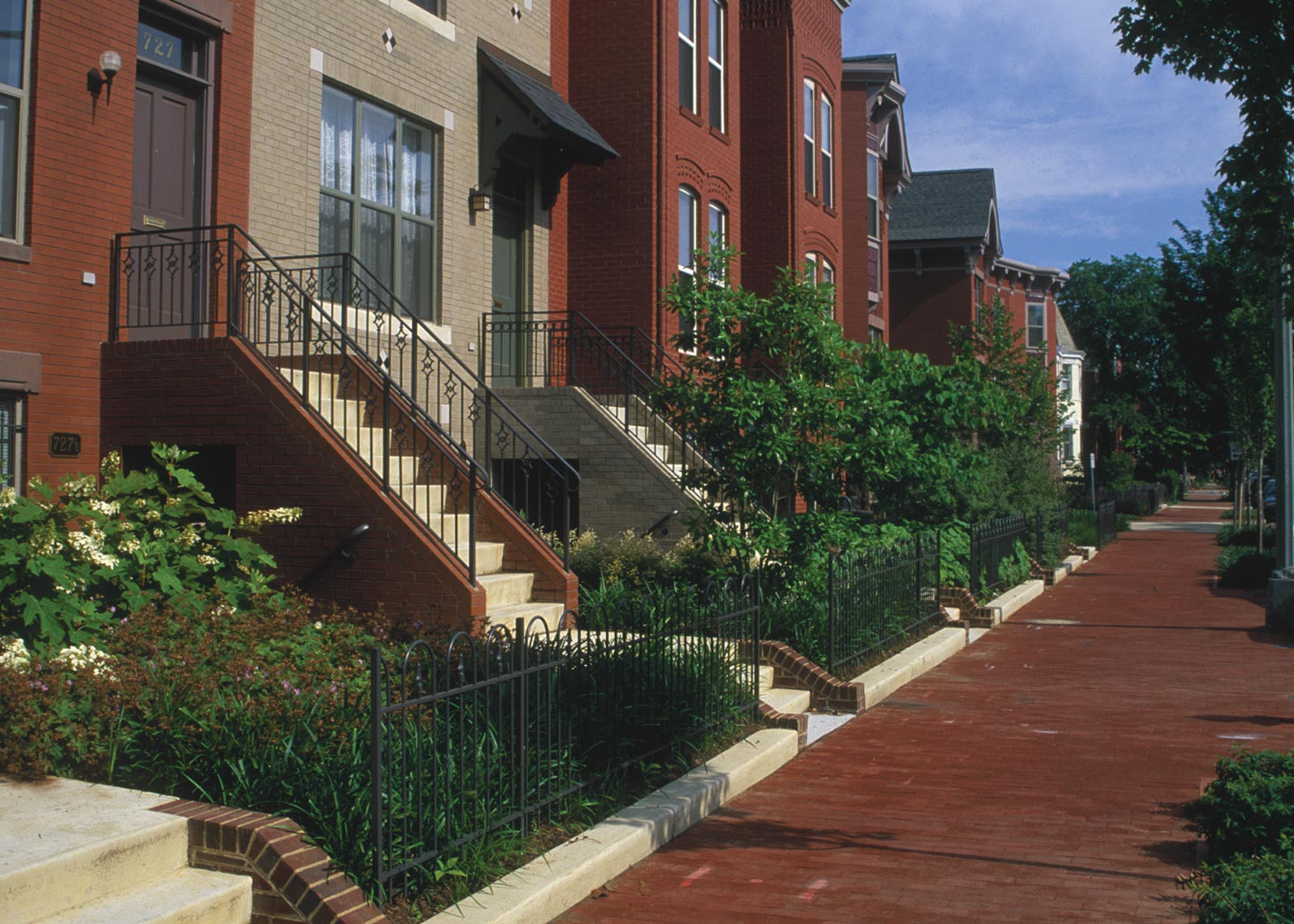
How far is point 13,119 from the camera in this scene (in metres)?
9.85

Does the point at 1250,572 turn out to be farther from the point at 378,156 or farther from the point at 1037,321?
the point at 1037,321

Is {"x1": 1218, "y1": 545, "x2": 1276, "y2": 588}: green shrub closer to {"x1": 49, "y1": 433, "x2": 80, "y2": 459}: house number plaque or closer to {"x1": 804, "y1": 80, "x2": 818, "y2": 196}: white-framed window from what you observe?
{"x1": 804, "y1": 80, "x2": 818, "y2": 196}: white-framed window

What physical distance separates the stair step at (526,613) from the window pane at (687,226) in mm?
10122

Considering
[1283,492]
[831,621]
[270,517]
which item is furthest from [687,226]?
[270,517]

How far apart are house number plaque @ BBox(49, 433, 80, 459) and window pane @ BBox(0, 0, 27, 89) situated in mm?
2689

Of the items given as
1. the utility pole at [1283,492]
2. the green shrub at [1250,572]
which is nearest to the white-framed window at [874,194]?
the green shrub at [1250,572]

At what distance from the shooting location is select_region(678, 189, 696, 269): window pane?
65.1ft

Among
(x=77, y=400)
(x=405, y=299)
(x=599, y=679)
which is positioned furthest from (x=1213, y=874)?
(x=405, y=299)

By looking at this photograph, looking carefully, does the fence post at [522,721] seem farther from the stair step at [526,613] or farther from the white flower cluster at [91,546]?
the stair step at [526,613]

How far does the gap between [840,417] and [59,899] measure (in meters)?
8.24

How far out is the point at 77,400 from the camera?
10.3 meters

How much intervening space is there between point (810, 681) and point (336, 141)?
300 inches

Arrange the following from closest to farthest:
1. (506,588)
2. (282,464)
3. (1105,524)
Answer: (282,464), (506,588), (1105,524)

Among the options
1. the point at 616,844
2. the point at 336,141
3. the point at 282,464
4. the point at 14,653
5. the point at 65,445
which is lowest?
the point at 616,844
